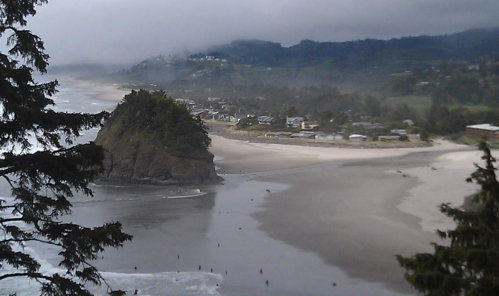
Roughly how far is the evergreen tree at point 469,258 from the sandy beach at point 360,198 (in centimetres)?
780

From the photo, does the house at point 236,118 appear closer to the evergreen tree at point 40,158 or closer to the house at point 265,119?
the house at point 265,119

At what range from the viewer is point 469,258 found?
344cm

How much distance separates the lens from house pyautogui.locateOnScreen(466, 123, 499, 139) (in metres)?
33.1

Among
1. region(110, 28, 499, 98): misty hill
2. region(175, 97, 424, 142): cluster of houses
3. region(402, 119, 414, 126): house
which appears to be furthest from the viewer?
region(110, 28, 499, 98): misty hill

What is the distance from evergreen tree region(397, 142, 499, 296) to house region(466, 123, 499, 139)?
31353 mm

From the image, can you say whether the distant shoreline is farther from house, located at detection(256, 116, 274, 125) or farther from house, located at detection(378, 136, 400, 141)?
house, located at detection(256, 116, 274, 125)

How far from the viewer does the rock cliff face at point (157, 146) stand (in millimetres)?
24531

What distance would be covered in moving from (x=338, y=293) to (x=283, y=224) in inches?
226

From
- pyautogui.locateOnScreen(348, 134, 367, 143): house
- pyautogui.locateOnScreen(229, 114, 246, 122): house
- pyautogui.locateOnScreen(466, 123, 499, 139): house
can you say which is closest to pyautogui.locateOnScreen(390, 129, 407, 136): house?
pyautogui.locateOnScreen(348, 134, 367, 143): house

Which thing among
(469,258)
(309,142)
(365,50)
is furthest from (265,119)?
(365,50)

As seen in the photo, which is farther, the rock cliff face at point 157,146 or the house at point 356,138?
the house at point 356,138

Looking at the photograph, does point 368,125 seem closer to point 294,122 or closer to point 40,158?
point 294,122

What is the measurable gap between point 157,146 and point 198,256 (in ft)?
42.1

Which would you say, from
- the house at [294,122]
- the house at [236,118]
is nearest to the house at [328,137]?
the house at [294,122]
